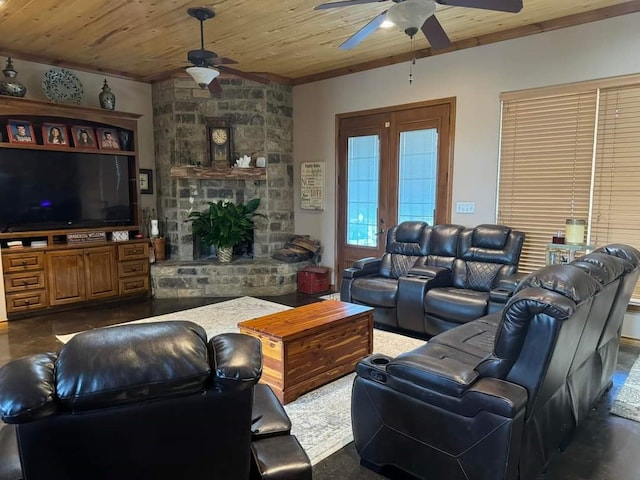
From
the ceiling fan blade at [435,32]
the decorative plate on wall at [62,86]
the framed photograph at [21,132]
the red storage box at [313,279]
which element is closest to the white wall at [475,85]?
the red storage box at [313,279]

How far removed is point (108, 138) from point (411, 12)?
4540 millimetres

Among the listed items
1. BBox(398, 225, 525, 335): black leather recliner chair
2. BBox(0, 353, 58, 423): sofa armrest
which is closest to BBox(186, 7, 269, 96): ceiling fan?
BBox(398, 225, 525, 335): black leather recliner chair

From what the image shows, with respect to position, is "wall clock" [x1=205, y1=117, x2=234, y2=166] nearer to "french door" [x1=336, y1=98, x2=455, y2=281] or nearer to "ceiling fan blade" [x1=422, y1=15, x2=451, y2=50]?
"french door" [x1=336, y1=98, x2=455, y2=281]

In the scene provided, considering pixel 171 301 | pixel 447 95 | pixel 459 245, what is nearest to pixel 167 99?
pixel 171 301

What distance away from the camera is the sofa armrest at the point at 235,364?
41.1 inches

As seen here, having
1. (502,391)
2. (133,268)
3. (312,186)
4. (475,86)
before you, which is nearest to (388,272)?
(312,186)

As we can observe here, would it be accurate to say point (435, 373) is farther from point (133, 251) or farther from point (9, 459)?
point (133, 251)

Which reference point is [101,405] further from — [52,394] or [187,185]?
[187,185]

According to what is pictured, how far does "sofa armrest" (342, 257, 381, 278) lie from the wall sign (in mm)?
1655

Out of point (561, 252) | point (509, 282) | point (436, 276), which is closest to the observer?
point (509, 282)

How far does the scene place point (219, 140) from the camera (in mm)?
6227

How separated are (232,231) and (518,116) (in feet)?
12.4

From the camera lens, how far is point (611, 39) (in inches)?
152

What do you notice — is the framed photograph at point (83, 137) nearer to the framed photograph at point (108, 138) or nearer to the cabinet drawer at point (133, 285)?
the framed photograph at point (108, 138)
